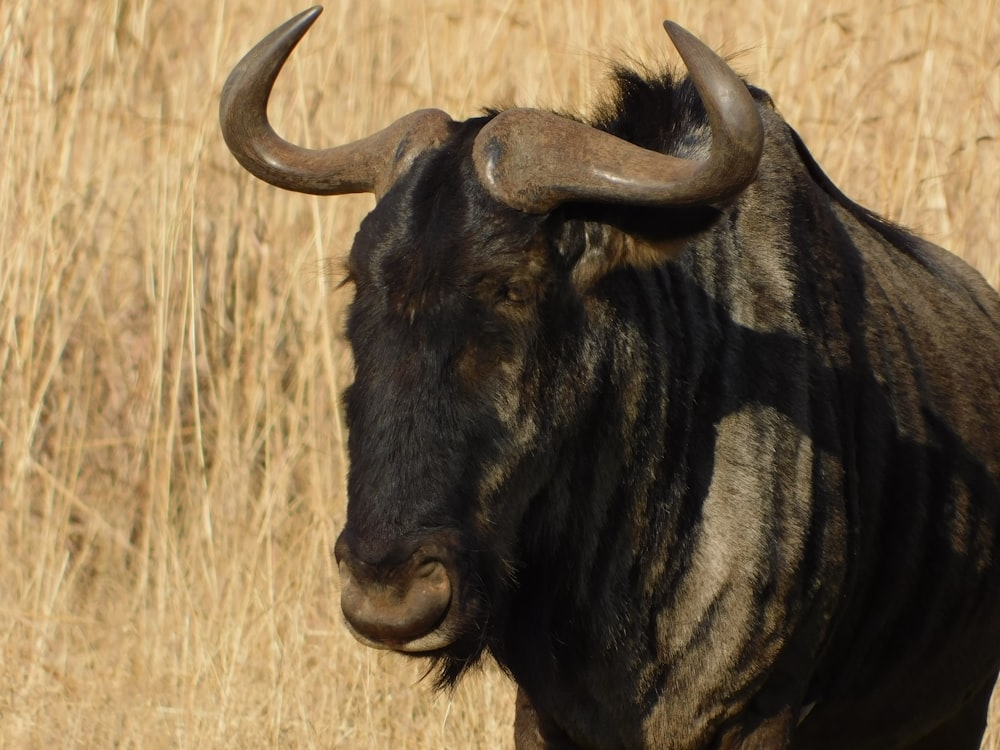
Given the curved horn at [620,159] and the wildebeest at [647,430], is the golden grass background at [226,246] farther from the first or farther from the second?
the curved horn at [620,159]

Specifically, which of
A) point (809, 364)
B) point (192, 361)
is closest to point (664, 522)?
point (809, 364)

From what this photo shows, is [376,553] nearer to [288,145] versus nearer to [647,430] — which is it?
[647,430]

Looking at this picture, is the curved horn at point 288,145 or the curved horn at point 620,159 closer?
the curved horn at point 620,159

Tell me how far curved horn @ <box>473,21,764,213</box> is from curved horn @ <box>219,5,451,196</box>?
29cm

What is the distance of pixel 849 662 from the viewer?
12.4ft

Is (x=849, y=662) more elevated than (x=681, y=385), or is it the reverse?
(x=681, y=385)

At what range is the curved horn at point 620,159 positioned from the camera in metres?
2.81

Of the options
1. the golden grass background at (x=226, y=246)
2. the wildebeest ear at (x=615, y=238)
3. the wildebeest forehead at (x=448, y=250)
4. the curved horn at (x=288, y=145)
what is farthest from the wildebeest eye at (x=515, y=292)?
the golden grass background at (x=226, y=246)

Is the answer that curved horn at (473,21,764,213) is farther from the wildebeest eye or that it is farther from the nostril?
the nostril

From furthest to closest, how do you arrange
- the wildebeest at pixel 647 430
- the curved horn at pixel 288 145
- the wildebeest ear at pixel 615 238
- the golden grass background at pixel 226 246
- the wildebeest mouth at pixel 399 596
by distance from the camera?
the golden grass background at pixel 226 246 < the curved horn at pixel 288 145 < the wildebeest ear at pixel 615 238 < the wildebeest at pixel 647 430 < the wildebeest mouth at pixel 399 596

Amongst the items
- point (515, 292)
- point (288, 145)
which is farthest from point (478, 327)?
point (288, 145)

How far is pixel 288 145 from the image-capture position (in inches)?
139

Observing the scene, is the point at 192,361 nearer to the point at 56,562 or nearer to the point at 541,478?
the point at 56,562

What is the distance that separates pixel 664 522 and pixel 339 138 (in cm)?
344
